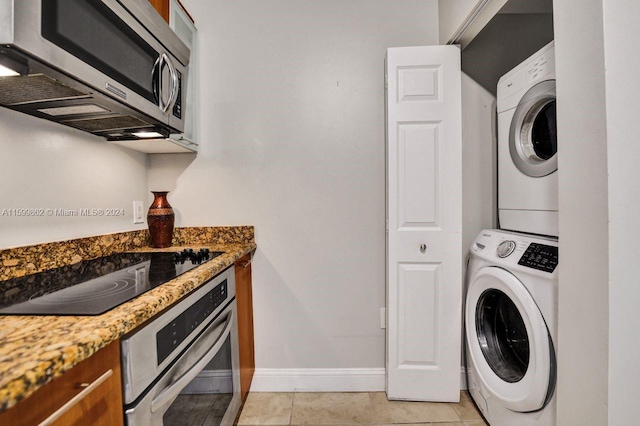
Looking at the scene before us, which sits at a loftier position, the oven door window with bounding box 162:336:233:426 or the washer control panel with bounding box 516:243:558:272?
the washer control panel with bounding box 516:243:558:272

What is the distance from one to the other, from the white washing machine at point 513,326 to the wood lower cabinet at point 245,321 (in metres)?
1.21

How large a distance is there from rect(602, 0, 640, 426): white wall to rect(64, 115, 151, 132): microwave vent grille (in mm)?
1599

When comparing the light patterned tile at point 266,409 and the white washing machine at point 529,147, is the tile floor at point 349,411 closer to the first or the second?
the light patterned tile at point 266,409

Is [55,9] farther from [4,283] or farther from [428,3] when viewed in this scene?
[428,3]

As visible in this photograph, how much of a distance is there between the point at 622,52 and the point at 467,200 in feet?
3.76

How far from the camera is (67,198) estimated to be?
1.30 metres

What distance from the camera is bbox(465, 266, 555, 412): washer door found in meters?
1.13

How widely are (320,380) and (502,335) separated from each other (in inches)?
42.5

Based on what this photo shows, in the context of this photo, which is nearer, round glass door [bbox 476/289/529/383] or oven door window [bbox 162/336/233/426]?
oven door window [bbox 162/336/233/426]

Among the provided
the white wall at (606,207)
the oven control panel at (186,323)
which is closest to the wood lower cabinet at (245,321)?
the oven control panel at (186,323)

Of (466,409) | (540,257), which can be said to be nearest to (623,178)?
(540,257)

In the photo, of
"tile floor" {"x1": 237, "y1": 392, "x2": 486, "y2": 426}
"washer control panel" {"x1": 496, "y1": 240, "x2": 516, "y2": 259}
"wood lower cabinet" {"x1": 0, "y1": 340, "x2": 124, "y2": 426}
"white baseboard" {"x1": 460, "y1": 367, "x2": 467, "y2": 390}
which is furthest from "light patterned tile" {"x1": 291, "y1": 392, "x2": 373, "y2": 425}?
"wood lower cabinet" {"x1": 0, "y1": 340, "x2": 124, "y2": 426}

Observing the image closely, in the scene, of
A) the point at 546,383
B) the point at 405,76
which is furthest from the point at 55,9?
the point at 546,383

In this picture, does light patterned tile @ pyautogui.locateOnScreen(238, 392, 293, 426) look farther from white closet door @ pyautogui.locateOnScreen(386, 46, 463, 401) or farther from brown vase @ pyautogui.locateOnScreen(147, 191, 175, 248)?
brown vase @ pyautogui.locateOnScreen(147, 191, 175, 248)
